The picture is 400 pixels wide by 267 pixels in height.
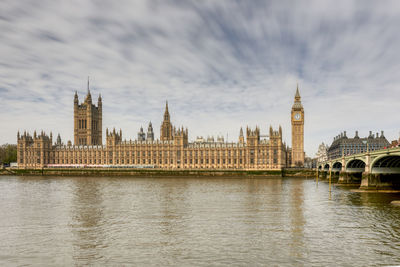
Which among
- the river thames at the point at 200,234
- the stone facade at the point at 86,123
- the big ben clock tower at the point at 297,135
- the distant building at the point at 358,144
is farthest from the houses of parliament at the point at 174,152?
the river thames at the point at 200,234

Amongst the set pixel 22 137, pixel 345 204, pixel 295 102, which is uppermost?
pixel 295 102

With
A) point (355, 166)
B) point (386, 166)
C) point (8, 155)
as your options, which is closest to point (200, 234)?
point (386, 166)

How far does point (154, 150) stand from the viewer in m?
144

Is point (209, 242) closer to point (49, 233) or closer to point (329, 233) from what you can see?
point (329, 233)

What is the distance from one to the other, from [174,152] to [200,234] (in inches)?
4539

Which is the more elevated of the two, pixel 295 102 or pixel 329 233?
pixel 295 102

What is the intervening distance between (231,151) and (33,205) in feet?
322

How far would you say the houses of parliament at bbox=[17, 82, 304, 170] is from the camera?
429 feet

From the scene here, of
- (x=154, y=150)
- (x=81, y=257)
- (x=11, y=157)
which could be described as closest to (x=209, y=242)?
(x=81, y=257)

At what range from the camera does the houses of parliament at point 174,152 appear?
130625 mm

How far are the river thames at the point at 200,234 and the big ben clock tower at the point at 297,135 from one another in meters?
103

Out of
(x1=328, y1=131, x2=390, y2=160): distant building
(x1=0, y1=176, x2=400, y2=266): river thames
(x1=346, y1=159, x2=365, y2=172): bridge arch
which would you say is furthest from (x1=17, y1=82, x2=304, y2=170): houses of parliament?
(x1=0, y1=176, x2=400, y2=266): river thames

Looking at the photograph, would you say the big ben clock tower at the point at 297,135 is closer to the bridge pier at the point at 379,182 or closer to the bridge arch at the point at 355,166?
the bridge arch at the point at 355,166

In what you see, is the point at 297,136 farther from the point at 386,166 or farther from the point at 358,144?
the point at 386,166
